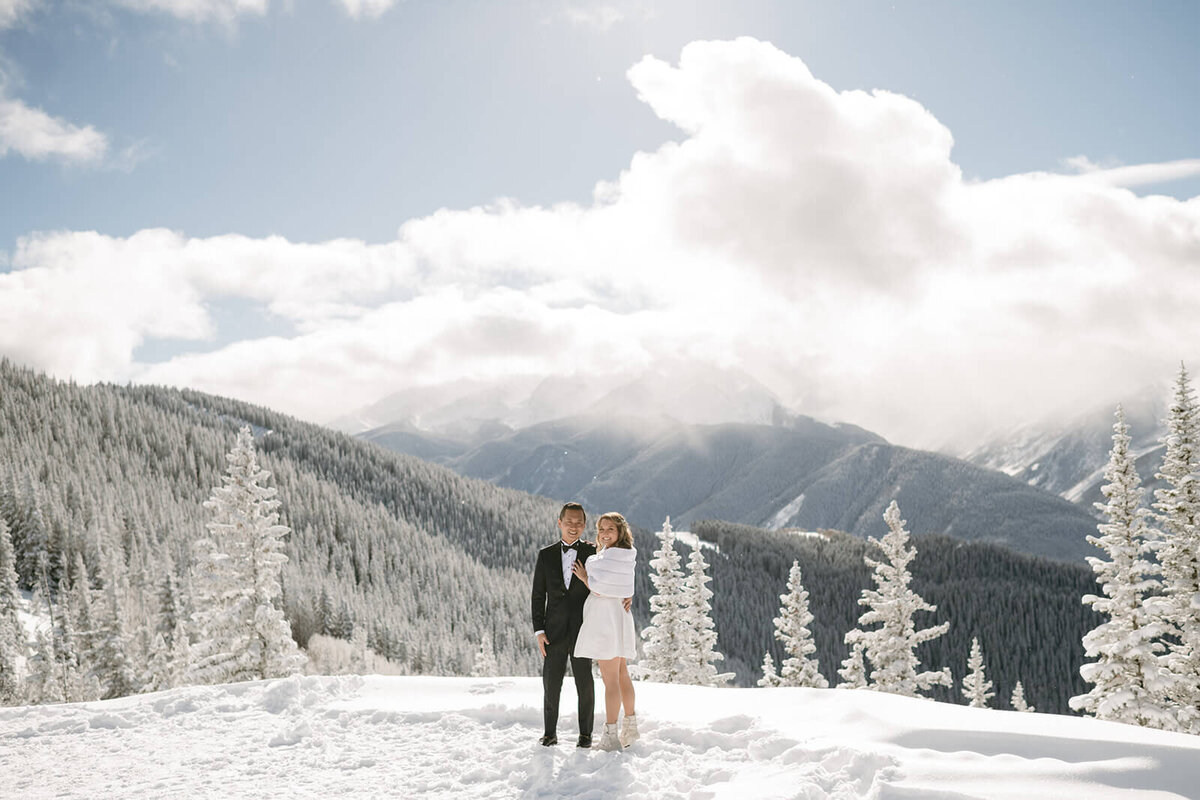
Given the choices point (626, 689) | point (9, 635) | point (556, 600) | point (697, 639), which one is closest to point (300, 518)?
point (9, 635)

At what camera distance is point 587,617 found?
7.93 m

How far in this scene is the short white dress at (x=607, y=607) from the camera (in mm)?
7812

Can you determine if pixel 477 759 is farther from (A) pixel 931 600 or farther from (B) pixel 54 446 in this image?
(A) pixel 931 600

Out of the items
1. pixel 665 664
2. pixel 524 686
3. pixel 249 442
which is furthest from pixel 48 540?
pixel 524 686

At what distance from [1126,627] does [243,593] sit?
2893 cm

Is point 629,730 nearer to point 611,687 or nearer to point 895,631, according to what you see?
point 611,687

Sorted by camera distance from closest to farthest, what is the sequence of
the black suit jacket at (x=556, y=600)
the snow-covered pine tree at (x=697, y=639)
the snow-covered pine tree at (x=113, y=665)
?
the black suit jacket at (x=556, y=600) → the snow-covered pine tree at (x=697, y=639) → the snow-covered pine tree at (x=113, y=665)

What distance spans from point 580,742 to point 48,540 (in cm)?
8987

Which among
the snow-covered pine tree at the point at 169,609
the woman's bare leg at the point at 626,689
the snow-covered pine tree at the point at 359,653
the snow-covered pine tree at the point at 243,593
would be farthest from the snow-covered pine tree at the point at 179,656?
the woman's bare leg at the point at 626,689

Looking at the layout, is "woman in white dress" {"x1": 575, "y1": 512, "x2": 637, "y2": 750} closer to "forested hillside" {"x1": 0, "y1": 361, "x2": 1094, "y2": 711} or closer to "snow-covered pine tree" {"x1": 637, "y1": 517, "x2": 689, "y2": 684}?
"snow-covered pine tree" {"x1": 637, "y1": 517, "x2": 689, "y2": 684}

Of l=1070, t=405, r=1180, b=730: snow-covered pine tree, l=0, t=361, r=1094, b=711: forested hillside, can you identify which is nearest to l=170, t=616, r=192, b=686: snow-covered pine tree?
l=0, t=361, r=1094, b=711: forested hillside

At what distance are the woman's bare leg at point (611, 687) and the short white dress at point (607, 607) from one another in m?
0.15

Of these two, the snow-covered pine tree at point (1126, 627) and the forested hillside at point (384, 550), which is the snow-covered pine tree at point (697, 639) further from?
the forested hillside at point (384, 550)

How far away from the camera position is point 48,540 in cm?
7319
